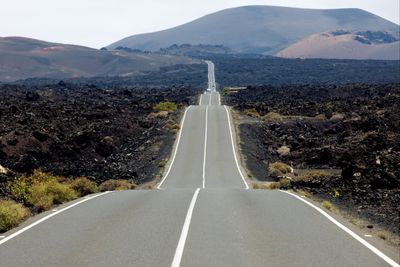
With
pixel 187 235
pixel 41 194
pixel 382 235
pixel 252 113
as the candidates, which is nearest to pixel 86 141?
pixel 252 113

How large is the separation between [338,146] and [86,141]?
2366 centimetres

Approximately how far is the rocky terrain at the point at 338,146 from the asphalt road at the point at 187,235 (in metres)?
2.33

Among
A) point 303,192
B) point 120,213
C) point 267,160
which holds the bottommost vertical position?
point 267,160

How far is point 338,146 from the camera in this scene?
51.5 meters

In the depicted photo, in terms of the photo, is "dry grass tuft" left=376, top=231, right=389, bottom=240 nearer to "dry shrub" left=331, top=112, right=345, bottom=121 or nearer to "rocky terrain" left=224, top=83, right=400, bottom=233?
"rocky terrain" left=224, top=83, right=400, bottom=233

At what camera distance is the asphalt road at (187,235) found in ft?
33.1

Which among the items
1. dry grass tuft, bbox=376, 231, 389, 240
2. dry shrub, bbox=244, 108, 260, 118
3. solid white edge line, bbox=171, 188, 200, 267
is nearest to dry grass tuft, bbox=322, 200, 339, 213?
dry grass tuft, bbox=376, 231, 389, 240

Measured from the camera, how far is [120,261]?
32.8 feet

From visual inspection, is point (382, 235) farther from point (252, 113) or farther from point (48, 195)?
point (252, 113)

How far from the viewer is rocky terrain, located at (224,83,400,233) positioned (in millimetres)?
18938

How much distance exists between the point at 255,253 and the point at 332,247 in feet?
5.24

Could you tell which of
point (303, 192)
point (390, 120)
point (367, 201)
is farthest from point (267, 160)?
point (367, 201)

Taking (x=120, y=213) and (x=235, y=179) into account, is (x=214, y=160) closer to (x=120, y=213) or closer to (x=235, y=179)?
(x=235, y=179)

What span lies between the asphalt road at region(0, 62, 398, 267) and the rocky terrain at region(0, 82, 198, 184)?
Result: 75.6 feet
